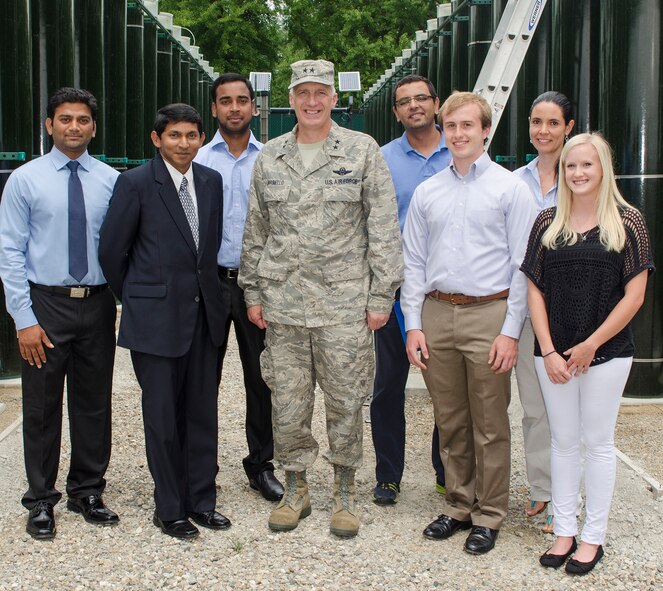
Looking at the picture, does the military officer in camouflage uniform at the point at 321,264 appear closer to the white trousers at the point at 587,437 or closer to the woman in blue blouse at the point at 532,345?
the woman in blue blouse at the point at 532,345

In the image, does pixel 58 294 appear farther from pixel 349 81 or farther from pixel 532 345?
pixel 349 81

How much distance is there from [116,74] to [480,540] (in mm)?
9905

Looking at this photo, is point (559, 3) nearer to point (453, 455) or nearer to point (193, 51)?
point (453, 455)

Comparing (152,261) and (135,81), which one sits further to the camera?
(135,81)

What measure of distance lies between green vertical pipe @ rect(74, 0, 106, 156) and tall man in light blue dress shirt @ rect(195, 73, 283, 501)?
634 cm

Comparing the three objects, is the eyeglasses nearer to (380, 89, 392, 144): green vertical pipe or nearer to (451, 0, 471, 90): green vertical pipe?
(451, 0, 471, 90): green vertical pipe

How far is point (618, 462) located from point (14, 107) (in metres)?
5.62

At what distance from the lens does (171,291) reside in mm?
4348

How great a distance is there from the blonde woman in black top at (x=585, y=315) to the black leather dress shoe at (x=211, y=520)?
151cm

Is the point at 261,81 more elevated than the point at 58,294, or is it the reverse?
the point at 261,81

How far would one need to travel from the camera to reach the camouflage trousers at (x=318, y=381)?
4.38 m

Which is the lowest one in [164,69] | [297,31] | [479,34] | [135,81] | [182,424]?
[182,424]

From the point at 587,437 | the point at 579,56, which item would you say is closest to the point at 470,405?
the point at 587,437

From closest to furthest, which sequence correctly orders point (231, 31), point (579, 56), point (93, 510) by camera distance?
point (93, 510) → point (579, 56) → point (231, 31)
